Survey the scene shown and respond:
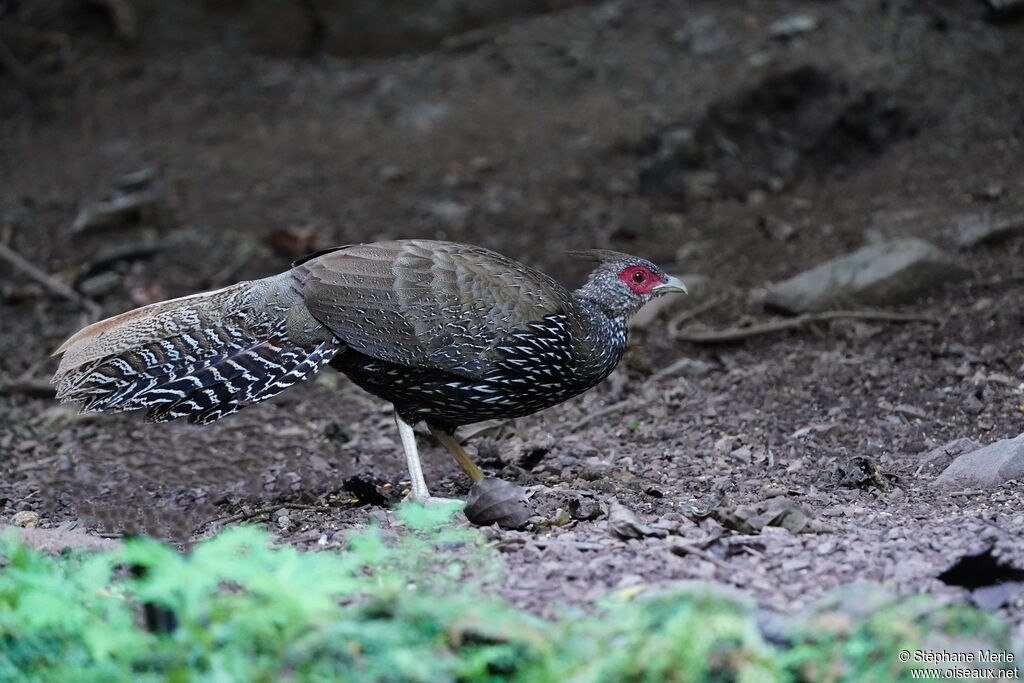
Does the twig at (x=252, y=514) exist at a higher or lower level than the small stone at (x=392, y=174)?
lower

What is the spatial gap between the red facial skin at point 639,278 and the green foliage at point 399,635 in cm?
256

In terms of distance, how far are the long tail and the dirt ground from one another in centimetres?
51

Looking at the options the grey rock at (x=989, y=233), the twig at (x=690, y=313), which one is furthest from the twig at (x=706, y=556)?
the grey rock at (x=989, y=233)

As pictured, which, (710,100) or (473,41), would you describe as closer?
(710,100)

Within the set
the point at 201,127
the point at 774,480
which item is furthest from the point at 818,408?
the point at 201,127

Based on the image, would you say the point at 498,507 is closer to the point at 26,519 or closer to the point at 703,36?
the point at 26,519

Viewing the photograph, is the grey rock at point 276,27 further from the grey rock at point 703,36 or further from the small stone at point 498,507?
the small stone at point 498,507

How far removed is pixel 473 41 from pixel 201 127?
255 centimetres

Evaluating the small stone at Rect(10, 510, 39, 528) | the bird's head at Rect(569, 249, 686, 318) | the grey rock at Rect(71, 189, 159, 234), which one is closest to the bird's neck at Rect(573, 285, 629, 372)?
the bird's head at Rect(569, 249, 686, 318)

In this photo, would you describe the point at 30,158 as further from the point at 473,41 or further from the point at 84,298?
the point at 473,41

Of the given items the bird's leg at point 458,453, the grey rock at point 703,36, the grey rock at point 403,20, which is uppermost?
the grey rock at point 403,20

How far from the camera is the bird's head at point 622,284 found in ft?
18.2

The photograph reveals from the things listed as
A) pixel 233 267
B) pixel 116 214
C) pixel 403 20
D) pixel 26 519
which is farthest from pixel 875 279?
pixel 116 214

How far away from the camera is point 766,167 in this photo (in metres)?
8.99
